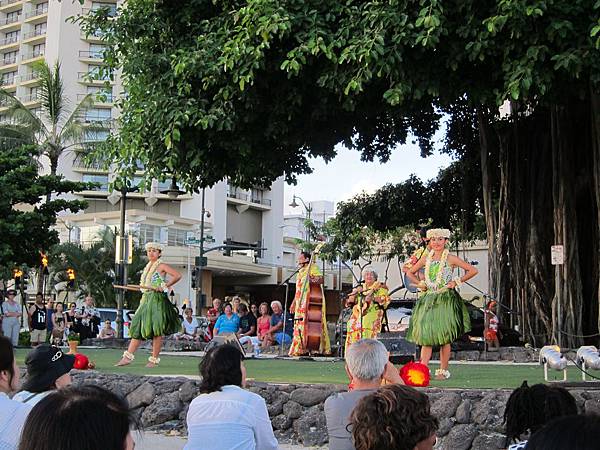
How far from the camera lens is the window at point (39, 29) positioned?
7382 cm

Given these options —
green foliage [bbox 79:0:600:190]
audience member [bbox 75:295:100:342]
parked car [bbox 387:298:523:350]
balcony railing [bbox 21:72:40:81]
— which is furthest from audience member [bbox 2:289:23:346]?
balcony railing [bbox 21:72:40:81]

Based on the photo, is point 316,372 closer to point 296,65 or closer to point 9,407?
point 296,65

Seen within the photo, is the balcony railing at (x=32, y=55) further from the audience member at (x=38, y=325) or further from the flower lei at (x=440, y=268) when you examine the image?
the flower lei at (x=440, y=268)

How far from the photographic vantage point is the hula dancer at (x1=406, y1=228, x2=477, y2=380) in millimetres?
10484

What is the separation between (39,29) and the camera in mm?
74188

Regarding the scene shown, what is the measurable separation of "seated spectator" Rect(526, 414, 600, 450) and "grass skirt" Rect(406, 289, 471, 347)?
8584 mm

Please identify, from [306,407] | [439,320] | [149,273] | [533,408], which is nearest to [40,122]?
[149,273]

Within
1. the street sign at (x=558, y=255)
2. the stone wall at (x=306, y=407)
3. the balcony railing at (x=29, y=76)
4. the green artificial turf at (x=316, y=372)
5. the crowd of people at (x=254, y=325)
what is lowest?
the stone wall at (x=306, y=407)

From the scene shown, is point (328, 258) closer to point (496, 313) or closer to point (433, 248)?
point (496, 313)

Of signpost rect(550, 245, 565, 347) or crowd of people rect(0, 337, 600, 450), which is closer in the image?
crowd of people rect(0, 337, 600, 450)

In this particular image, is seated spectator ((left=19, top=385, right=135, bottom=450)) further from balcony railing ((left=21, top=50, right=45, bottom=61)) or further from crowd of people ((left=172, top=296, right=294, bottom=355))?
balcony railing ((left=21, top=50, right=45, bottom=61))

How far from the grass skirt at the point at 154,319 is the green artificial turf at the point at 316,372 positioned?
1.71 feet

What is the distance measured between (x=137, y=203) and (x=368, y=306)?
54.7 m

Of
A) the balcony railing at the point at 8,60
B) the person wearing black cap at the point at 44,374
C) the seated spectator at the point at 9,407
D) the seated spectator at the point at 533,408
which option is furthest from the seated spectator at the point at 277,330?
the balcony railing at the point at 8,60
